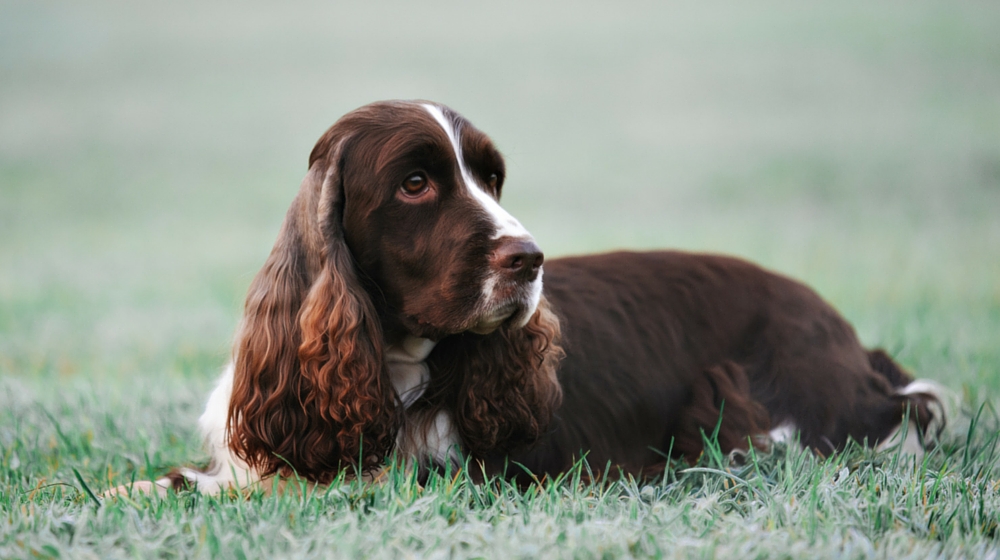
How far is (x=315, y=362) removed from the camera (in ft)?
9.89

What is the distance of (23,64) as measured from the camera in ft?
67.1

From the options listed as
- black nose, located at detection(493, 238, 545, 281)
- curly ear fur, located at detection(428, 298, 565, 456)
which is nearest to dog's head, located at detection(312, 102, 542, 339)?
black nose, located at detection(493, 238, 545, 281)

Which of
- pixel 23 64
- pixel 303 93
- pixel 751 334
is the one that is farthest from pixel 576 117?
pixel 751 334

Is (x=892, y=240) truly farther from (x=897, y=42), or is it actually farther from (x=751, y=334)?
(x=897, y=42)

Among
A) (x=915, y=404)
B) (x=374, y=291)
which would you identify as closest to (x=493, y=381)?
(x=374, y=291)

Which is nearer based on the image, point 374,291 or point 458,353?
point 374,291

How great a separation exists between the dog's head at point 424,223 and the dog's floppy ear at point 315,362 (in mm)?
45

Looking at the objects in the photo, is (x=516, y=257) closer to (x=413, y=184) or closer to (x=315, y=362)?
(x=413, y=184)

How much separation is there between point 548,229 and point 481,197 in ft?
30.5

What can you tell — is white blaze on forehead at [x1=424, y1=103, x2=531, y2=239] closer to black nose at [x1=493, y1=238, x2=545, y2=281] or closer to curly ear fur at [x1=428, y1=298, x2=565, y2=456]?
black nose at [x1=493, y1=238, x2=545, y2=281]

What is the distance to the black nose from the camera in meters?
2.82

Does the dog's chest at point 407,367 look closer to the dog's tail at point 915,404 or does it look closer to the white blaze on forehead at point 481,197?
the white blaze on forehead at point 481,197

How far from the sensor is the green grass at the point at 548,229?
8.46ft

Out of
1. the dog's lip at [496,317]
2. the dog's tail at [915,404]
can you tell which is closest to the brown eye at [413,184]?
the dog's lip at [496,317]
